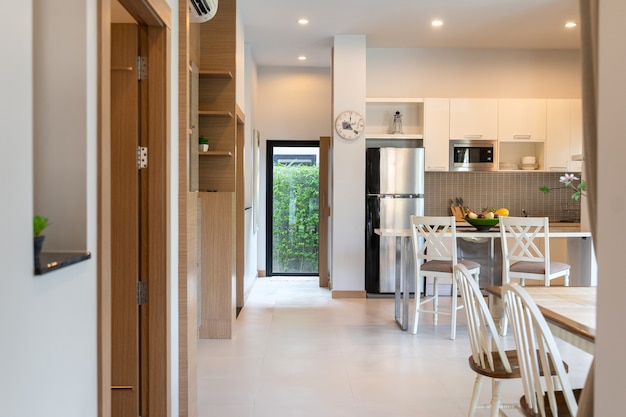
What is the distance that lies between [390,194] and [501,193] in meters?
1.61

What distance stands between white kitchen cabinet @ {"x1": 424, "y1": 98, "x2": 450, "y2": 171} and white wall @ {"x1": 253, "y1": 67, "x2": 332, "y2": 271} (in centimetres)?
181

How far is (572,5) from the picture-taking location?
211 inches

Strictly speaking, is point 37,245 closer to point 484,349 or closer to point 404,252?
point 484,349

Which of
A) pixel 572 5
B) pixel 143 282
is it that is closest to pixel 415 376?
pixel 143 282

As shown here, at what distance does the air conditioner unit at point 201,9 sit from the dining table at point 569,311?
7.14 feet

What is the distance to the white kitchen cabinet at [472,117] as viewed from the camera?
6.71 meters

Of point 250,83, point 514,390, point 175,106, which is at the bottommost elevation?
point 514,390

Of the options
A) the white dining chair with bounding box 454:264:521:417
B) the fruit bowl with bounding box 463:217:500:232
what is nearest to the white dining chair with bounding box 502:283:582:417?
the white dining chair with bounding box 454:264:521:417

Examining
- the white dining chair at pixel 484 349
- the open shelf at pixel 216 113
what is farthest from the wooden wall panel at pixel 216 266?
the white dining chair at pixel 484 349

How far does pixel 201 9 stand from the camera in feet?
10.3

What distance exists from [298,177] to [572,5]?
13.9 ft

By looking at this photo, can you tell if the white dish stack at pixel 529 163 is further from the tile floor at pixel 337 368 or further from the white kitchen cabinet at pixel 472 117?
the tile floor at pixel 337 368
